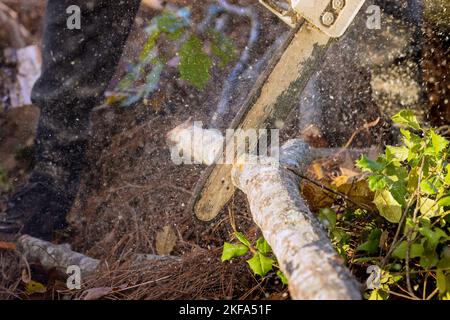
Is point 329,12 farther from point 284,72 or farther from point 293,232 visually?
point 293,232

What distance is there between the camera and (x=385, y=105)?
237cm

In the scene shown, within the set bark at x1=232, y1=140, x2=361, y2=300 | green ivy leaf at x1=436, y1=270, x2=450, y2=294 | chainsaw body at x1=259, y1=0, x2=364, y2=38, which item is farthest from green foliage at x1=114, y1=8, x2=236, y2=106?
Answer: green ivy leaf at x1=436, y1=270, x2=450, y2=294

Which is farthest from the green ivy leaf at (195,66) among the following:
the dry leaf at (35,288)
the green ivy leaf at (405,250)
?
the green ivy leaf at (405,250)

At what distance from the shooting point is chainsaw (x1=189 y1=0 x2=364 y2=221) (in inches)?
58.7

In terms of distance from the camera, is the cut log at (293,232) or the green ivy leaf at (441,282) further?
the green ivy leaf at (441,282)

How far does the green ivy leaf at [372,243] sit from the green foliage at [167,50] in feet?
5.12

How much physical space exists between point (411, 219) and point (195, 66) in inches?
62.1

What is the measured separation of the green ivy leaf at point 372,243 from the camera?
45.4 inches

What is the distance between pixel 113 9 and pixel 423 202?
5.96 ft

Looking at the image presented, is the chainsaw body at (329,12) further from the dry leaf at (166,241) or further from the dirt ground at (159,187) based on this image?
the dry leaf at (166,241)

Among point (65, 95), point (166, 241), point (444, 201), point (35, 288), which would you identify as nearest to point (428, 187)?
point (444, 201)

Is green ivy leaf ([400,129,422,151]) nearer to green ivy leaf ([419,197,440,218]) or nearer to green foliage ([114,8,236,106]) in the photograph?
green ivy leaf ([419,197,440,218])

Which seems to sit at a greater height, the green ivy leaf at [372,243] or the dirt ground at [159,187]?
the green ivy leaf at [372,243]
